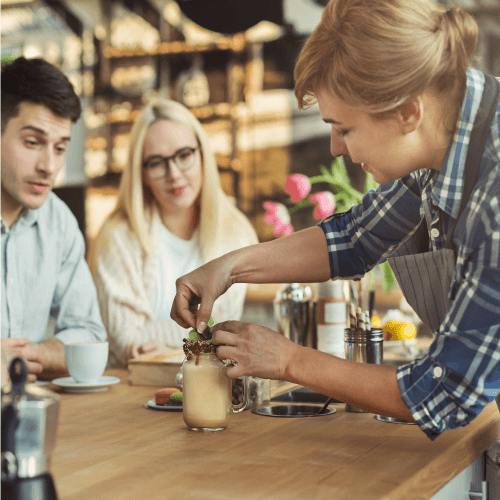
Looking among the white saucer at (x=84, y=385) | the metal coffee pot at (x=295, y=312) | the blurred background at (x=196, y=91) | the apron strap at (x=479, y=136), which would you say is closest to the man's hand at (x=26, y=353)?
the white saucer at (x=84, y=385)

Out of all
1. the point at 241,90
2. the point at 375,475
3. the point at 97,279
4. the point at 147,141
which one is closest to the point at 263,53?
the point at 241,90

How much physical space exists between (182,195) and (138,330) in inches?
20.9

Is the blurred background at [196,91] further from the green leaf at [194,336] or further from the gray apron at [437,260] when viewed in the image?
the green leaf at [194,336]

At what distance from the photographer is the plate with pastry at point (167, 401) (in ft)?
3.91

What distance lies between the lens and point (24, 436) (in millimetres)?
603

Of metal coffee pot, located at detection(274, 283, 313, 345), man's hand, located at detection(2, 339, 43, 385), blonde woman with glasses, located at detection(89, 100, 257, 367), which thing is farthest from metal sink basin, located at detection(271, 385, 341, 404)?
blonde woman with glasses, located at detection(89, 100, 257, 367)

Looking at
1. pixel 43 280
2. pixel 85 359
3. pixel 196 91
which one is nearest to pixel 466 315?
pixel 85 359

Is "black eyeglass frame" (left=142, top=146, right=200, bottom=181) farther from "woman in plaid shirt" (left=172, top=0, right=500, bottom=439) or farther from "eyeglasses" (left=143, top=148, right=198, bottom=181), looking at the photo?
"woman in plaid shirt" (left=172, top=0, right=500, bottom=439)

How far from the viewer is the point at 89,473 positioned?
0.81 metres

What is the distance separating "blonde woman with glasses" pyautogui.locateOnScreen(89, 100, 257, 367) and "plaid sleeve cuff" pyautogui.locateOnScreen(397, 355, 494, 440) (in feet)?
4.54

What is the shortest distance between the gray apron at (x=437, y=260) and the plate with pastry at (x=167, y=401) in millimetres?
469

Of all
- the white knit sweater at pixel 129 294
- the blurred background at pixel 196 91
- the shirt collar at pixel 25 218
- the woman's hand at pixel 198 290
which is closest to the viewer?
the woman's hand at pixel 198 290

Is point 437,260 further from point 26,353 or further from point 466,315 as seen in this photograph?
point 26,353

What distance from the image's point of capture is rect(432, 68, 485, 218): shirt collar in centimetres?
93
